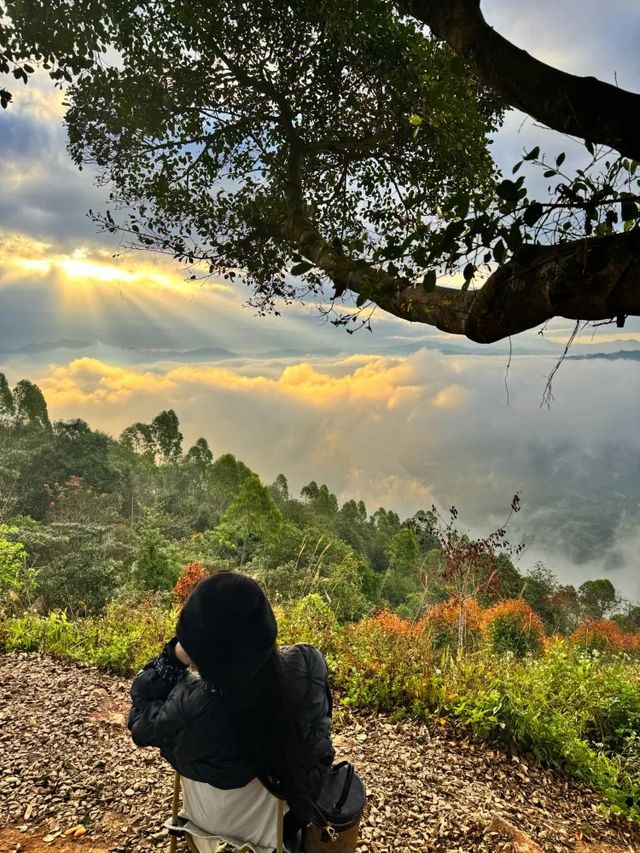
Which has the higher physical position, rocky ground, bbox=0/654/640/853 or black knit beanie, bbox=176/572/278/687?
black knit beanie, bbox=176/572/278/687

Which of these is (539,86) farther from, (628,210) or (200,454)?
(200,454)

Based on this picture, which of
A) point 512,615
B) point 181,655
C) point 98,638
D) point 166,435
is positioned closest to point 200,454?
point 166,435

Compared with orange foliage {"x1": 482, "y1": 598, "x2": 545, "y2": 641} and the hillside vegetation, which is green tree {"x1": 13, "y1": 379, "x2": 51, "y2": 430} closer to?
the hillside vegetation

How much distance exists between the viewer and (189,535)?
28047mm

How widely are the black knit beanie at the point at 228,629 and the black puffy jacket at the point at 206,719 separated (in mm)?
181

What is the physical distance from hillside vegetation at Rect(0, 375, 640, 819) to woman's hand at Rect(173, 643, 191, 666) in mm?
2627

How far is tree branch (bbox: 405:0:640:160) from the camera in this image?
1371 millimetres

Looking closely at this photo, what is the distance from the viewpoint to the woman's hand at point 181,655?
1749 millimetres

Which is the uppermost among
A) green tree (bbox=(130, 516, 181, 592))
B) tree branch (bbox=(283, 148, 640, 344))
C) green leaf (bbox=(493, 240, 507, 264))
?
green leaf (bbox=(493, 240, 507, 264))

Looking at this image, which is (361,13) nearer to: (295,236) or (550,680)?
(295,236)

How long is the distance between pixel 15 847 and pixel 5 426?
35.3m

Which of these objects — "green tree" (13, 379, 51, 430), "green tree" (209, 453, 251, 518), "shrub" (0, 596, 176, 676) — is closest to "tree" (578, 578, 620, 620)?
"green tree" (209, 453, 251, 518)

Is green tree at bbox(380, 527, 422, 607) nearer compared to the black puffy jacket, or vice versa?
the black puffy jacket

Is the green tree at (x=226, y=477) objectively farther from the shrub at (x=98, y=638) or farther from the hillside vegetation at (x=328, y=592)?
the shrub at (x=98, y=638)
